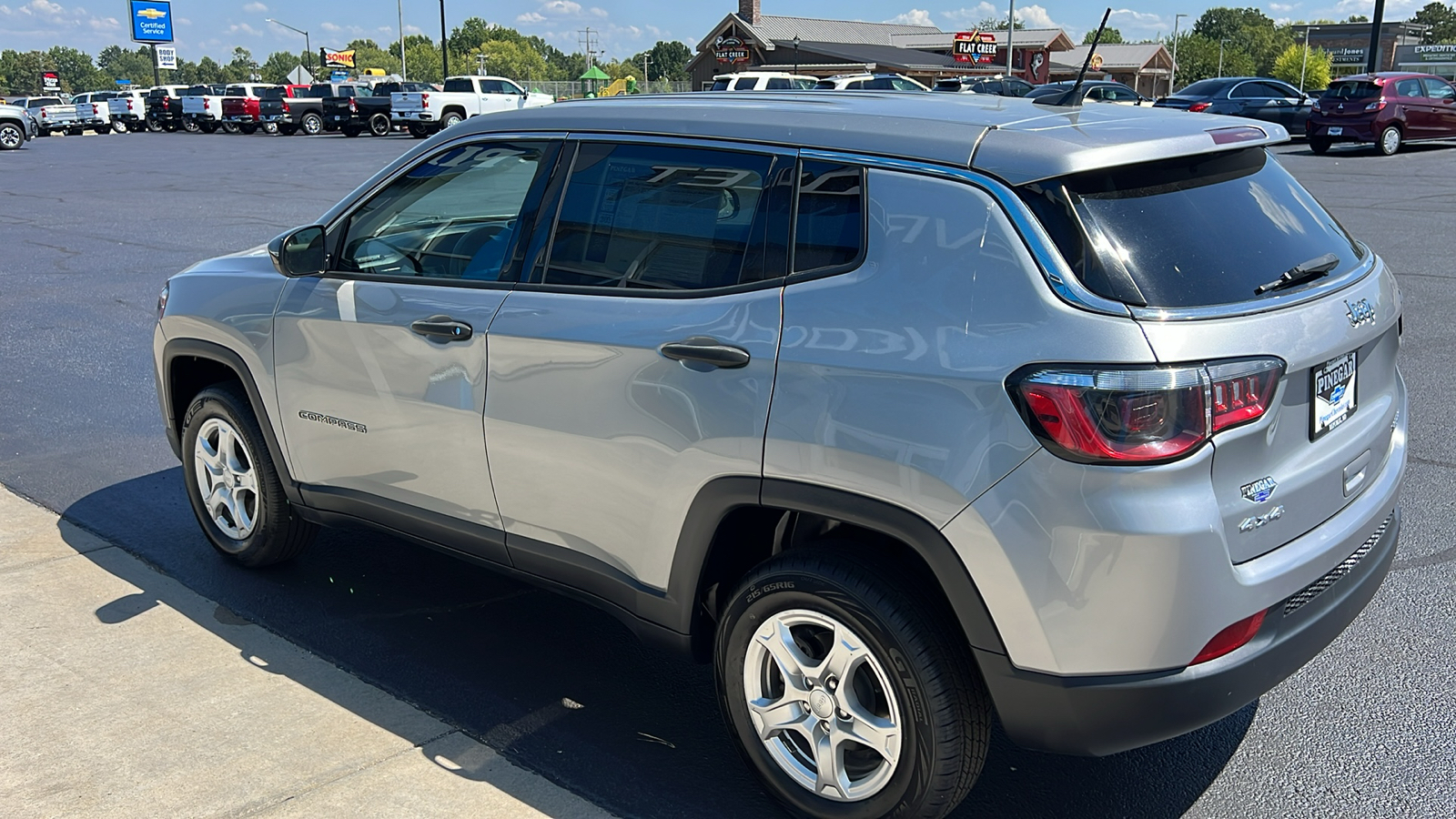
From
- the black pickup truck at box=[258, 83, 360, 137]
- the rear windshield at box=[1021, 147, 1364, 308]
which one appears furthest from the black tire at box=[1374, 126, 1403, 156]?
the black pickup truck at box=[258, 83, 360, 137]


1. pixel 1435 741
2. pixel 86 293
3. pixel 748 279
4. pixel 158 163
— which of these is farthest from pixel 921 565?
pixel 158 163

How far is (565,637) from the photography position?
418 cm

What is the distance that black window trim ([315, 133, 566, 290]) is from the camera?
3600 mm

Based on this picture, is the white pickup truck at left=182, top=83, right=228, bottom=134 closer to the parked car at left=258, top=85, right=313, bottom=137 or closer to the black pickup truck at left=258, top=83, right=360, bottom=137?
the parked car at left=258, top=85, right=313, bottom=137

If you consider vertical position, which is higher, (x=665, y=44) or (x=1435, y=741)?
(x=665, y=44)

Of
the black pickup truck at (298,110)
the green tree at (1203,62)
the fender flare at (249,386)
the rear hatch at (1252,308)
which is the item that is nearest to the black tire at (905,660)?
the rear hatch at (1252,308)

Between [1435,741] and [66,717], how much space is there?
4058 millimetres

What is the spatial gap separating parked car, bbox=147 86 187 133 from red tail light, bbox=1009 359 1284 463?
180 feet

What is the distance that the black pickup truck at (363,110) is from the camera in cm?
4028

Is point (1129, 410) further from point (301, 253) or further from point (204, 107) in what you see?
point (204, 107)

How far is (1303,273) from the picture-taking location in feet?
9.45

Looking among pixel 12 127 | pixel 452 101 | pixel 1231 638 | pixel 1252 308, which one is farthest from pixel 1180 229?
pixel 12 127

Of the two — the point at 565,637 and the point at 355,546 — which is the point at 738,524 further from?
the point at 355,546

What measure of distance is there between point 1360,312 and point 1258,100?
26419 millimetres
